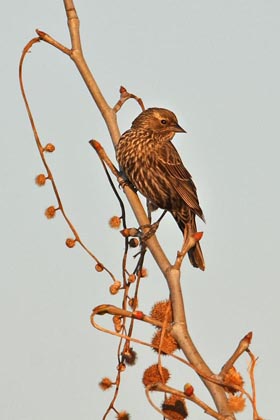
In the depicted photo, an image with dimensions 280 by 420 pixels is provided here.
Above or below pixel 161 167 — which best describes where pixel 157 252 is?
below

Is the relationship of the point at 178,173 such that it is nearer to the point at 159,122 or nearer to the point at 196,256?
the point at 159,122

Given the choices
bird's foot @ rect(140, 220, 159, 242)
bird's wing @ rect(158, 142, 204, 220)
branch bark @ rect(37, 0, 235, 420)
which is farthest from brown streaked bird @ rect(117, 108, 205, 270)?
bird's foot @ rect(140, 220, 159, 242)

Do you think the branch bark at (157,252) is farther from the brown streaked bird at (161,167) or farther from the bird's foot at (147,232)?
the brown streaked bird at (161,167)

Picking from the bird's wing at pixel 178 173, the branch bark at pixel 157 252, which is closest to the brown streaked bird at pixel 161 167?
the bird's wing at pixel 178 173

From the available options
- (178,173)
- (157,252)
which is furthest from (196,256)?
(157,252)

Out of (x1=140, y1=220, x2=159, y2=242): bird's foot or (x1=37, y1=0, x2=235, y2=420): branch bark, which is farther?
(x1=140, y1=220, x2=159, y2=242): bird's foot

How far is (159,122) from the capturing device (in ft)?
29.0

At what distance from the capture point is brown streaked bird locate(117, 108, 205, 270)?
8094mm

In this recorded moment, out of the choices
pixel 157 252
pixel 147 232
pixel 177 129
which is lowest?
pixel 157 252

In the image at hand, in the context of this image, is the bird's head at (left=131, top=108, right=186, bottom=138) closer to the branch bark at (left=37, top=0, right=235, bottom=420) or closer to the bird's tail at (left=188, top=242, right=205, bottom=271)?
the bird's tail at (left=188, top=242, right=205, bottom=271)

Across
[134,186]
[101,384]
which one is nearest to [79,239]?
[101,384]

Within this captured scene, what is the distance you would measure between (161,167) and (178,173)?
0.70 ft

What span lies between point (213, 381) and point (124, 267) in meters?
1.55

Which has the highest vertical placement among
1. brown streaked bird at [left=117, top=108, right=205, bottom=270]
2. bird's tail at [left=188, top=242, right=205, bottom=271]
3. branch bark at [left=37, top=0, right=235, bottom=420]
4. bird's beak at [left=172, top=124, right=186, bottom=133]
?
bird's beak at [left=172, top=124, right=186, bottom=133]
